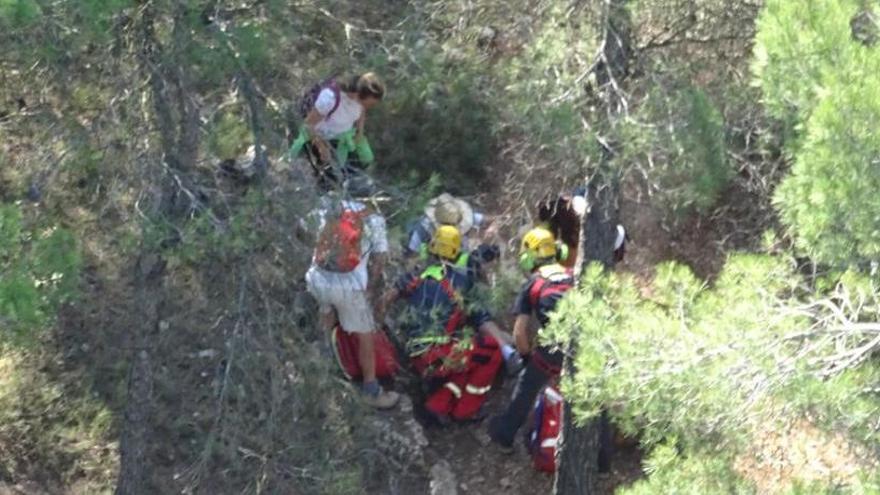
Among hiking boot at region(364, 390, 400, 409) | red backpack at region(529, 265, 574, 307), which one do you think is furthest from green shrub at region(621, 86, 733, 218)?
hiking boot at region(364, 390, 400, 409)

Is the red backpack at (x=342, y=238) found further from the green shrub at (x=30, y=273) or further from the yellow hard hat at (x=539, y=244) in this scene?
the green shrub at (x=30, y=273)

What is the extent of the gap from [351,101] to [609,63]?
4.94ft

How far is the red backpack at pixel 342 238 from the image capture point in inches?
231

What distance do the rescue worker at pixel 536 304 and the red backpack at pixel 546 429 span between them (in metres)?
0.08

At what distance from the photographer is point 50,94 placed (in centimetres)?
599

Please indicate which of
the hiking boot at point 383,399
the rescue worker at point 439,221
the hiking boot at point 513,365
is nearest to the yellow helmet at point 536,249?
the rescue worker at point 439,221

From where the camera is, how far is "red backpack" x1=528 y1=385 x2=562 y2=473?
7.64m

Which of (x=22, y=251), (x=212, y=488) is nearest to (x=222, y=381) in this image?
(x=212, y=488)

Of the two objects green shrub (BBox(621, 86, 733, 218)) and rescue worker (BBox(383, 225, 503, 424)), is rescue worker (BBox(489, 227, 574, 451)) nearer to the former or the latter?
rescue worker (BBox(383, 225, 503, 424))

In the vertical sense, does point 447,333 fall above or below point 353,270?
below

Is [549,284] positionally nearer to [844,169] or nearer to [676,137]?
[676,137]

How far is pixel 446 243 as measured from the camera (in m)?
6.97

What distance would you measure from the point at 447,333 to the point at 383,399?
0.94m

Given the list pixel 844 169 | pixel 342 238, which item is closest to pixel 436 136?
pixel 342 238
